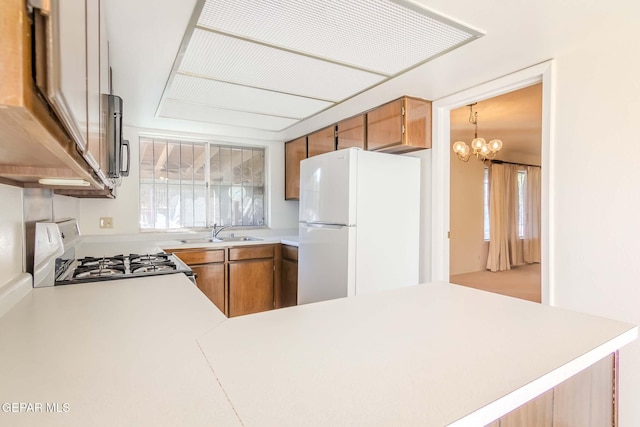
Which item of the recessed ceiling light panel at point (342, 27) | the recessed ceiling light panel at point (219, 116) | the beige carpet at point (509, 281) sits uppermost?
the recessed ceiling light panel at point (219, 116)

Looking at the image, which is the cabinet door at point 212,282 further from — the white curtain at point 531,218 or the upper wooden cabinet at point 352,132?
the white curtain at point 531,218

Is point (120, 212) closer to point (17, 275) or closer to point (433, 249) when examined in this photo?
point (17, 275)

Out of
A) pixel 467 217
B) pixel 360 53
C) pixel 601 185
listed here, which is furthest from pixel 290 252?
pixel 467 217

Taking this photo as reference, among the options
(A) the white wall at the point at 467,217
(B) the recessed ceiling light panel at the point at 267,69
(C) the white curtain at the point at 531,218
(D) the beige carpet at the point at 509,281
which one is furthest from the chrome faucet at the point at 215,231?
(C) the white curtain at the point at 531,218

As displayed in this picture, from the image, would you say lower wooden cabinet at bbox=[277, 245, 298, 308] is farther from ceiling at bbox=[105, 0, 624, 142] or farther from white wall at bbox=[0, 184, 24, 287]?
white wall at bbox=[0, 184, 24, 287]

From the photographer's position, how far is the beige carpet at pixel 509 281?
459 centimetres

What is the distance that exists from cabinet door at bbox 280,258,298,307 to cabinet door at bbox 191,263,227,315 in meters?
0.60

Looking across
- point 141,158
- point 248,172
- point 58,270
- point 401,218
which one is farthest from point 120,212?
point 401,218

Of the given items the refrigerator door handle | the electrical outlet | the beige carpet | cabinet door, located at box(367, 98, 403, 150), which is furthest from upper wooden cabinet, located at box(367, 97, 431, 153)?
the beige carpet

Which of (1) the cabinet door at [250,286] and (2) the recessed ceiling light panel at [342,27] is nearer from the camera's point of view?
(2) the recessed ceiling light panel at [342,27]

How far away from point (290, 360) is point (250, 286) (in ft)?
9.01

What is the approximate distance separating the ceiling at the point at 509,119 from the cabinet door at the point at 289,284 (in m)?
2.32

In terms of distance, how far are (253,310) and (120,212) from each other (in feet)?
5.32

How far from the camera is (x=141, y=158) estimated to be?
344cm
